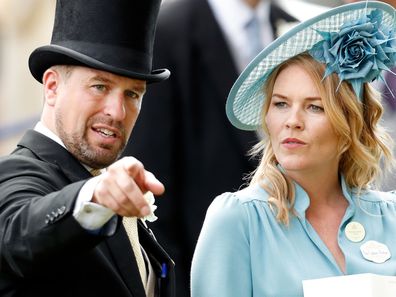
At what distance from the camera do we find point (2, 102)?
9164 mm

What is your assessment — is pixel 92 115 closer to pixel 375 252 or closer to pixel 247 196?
pixel 247 196

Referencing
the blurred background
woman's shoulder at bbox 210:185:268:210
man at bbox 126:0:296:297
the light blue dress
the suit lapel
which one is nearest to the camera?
the suit lapel

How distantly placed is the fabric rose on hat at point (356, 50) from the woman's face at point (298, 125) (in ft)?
0.34

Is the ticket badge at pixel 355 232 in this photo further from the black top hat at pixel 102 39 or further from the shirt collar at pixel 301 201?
the black top hat at pixel 102 39

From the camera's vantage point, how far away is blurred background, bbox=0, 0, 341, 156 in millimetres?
8914

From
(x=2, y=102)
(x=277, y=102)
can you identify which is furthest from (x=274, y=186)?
(x=2, y=102)

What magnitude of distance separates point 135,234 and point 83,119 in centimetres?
47

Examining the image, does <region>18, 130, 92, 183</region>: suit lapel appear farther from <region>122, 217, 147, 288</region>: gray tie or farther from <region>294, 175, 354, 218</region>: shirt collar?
<region>294, 175, 354, 218</region>: shirt collar

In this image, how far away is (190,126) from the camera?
623 cm

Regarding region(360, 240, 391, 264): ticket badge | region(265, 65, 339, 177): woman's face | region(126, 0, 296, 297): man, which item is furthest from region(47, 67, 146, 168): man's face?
region(360, 240, 391, 264): ticket badge

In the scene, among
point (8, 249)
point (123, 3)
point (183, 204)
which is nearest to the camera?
point (8, 249)

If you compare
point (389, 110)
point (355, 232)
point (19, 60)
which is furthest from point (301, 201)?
point (19, 60)

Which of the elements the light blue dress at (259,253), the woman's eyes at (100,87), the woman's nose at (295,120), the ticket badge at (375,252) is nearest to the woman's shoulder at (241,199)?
the light blue dress at (259,253)

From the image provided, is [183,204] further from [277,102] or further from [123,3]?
[123,3]
